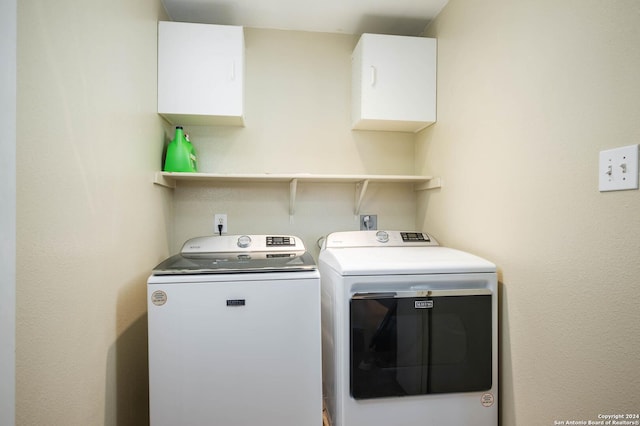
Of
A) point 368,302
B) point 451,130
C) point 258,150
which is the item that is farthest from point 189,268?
point 451,130

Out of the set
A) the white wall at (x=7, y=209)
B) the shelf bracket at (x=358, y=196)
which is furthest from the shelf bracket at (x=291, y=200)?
the white wall at (x=7, y=209)

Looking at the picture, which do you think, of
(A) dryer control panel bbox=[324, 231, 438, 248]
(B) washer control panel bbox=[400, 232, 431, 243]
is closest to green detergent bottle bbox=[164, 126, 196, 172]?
(A) dryer control panel bbox=[324, 231, 438, 248]

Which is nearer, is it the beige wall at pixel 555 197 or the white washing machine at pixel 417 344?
the beige wall at pixel 555 197

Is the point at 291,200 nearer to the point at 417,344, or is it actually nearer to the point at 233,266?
the point at 233,266

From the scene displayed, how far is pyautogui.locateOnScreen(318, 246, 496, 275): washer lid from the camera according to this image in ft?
4.50

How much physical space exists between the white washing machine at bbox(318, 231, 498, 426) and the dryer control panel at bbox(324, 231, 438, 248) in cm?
53

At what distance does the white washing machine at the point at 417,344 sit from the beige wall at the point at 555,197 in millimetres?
106

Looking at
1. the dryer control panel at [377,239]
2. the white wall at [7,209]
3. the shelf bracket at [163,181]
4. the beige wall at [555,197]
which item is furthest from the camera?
the dryer control panel at [377,239]

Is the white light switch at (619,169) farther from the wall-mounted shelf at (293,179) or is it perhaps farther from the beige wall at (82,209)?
the beige wall at (82,209)

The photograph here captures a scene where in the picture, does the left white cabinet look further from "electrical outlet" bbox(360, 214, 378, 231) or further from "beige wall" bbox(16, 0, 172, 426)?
"electrical outlet" bbox(360, 214, 378, 231)

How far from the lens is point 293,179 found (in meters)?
1.91

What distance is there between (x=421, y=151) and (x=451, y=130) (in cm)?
40

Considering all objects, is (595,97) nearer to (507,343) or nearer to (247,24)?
(507,343)

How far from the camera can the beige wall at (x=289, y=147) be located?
6.88ft
